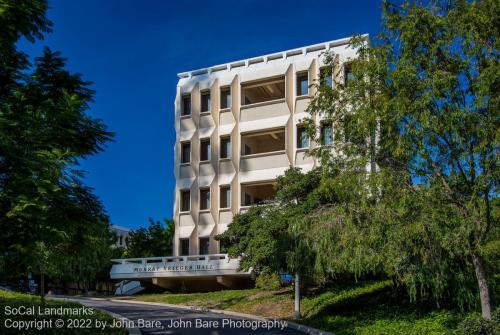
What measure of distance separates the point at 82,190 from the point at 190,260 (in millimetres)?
20655

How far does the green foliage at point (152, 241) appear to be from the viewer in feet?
130

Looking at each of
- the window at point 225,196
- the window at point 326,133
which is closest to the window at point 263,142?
the window at point 225,196

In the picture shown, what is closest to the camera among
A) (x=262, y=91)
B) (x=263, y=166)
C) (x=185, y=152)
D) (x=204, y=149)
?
(x=263, y=166)

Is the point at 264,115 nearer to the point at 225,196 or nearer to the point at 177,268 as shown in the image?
the point at 225,196

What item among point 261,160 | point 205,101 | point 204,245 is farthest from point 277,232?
point 205,101

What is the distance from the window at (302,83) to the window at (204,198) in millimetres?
8490

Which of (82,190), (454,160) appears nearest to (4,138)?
(82,190)

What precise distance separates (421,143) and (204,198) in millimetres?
23010

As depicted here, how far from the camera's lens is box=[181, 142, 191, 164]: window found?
35.7 meters

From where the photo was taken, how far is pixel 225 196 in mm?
34250

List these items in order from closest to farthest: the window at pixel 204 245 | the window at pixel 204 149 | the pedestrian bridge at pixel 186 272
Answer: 1. the pedestrian bridge at pixel 186 272
2. the window at pixel 204 245
3. the window at pixel 204 149

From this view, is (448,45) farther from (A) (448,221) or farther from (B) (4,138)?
(B) (4,138)

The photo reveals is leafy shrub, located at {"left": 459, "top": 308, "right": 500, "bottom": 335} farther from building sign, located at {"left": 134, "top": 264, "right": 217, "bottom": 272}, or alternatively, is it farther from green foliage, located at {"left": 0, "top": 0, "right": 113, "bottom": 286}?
building sign, located at {"left": 134, "top": 264, "right": 217, "bottom": 272}

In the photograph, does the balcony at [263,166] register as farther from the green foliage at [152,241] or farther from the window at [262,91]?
the green foliage at [152,241]
